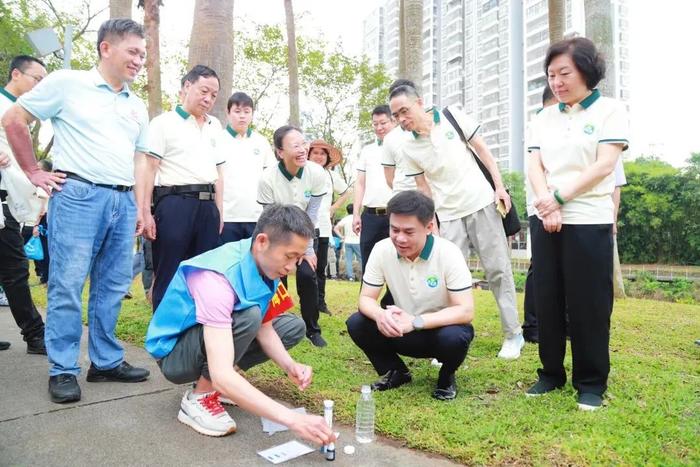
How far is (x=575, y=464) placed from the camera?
7.67ft

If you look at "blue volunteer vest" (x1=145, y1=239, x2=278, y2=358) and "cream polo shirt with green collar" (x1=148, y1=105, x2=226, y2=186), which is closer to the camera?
"blue volunteer vest" (x1=145, y1=239, x2=278, y2=358)

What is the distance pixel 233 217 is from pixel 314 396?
7.31ft

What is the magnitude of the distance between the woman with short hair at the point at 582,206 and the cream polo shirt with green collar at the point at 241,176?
8.55ft

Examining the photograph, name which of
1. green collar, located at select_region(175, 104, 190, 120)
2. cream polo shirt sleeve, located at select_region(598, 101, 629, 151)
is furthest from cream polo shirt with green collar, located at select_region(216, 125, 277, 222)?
cream polo shirt sleeve, located at select_region(598, 101, 629, 151)

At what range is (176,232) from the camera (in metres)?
3.95

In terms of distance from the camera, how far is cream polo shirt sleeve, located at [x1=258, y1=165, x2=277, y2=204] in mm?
4730

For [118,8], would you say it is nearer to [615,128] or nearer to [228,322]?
[228,322]

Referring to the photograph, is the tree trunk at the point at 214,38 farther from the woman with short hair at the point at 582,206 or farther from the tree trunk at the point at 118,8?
the woman with short hair at the point at 582,206

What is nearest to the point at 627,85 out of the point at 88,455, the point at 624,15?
the point at 624,15

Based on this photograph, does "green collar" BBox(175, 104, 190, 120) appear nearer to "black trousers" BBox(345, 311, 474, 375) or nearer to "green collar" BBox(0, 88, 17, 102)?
"green collar" BBox(0, 88, 17, 102)

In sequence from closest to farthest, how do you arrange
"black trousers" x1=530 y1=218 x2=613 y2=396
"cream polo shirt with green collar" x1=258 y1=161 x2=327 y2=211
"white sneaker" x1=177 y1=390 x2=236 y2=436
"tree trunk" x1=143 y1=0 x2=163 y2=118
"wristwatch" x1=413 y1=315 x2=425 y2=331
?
"white sneaker" x1=177 y1=390 x2=236 y2=436
"black trousers" x1=530 y1=218 x2=613 y2=396
"wristwatch" x1=413 y1=315 x2=425 y2=331
"cream polo shirt with green collar" x1=258 y1=161 x2=327 y2=211
"tree trunk" x1=143 y1=0 x2=163 y2=118

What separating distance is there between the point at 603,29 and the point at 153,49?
26.6 feet

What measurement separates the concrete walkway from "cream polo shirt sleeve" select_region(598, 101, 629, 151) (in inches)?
75.6

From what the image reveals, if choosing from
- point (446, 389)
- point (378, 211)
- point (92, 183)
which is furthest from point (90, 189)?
point (378, 211)
